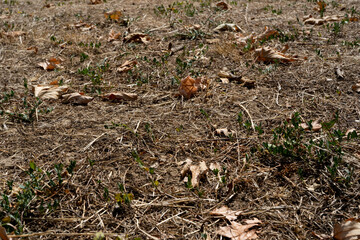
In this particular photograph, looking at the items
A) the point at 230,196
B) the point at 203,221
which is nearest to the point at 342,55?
the point at 230,196

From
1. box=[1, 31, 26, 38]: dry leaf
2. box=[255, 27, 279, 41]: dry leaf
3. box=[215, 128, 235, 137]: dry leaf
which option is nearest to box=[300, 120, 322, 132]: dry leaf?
box=[215, 128, 235, 137]: dry leaf

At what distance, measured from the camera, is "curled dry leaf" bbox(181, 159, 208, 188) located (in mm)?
1860

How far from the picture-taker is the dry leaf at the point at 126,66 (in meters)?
3.27

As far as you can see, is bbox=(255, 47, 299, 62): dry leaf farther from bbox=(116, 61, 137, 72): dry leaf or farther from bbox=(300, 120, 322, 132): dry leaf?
bbox=(116, 61, 137, 72): dry leaf

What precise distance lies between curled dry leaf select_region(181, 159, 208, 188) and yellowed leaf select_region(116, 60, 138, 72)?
161 centimetres

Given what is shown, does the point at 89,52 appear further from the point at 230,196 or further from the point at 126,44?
the point at 230,196

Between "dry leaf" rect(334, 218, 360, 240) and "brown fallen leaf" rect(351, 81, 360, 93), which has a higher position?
"dry leaf" rect(334, 218, 360, 240)

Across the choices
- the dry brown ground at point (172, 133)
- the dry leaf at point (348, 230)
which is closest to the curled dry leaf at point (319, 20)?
the dry brown ground at point (172, 133)

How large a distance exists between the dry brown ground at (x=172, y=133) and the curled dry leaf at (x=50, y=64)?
0.25 feet

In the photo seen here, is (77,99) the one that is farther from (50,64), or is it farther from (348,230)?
(348,230)

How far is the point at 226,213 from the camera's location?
5.50ft

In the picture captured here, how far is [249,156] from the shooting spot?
1.99 metres

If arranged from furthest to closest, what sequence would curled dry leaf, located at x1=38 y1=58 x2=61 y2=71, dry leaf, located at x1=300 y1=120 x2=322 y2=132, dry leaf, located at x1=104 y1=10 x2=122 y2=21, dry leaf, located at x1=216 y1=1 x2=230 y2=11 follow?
dry leaf, located at x1=216 y1=1 x2=230 y2=11 < dry leaf, located at x1=104 y1=10 x2=122 y2=21 < curled dry leaf, located at x1=38 y1=58 x2=61 y2=71 < dry leaf, located at x1=300 y1=120 x2=322 y2=132

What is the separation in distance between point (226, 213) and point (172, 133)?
799 millimetres
